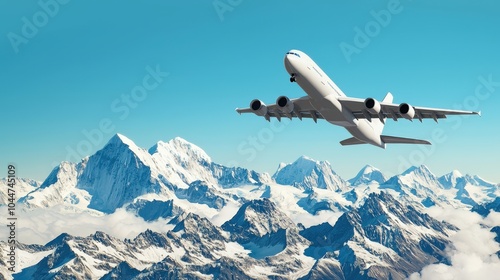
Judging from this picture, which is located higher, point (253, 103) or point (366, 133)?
point (253, 103)

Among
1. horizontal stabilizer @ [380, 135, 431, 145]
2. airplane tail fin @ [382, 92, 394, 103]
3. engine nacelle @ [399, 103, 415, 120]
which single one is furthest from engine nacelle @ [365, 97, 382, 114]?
airplane tail fin @ [382, 92, 394, 103]

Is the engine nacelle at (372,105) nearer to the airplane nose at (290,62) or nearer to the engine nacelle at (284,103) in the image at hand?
the engine nacelle at (284,103)

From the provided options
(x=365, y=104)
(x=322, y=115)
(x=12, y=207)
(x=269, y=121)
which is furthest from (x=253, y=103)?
(x=12, y=207)

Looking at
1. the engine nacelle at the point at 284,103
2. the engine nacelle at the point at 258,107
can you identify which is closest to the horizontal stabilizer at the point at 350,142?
the engine nacelle at the point at 284,103

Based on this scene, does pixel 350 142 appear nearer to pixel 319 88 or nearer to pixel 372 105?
pixel 372 105

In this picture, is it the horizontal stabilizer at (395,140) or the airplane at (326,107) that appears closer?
the airplane at (326,107)

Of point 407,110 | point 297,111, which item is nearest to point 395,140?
point 297,111

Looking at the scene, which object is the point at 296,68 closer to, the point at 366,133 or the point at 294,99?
the point at 294,99
